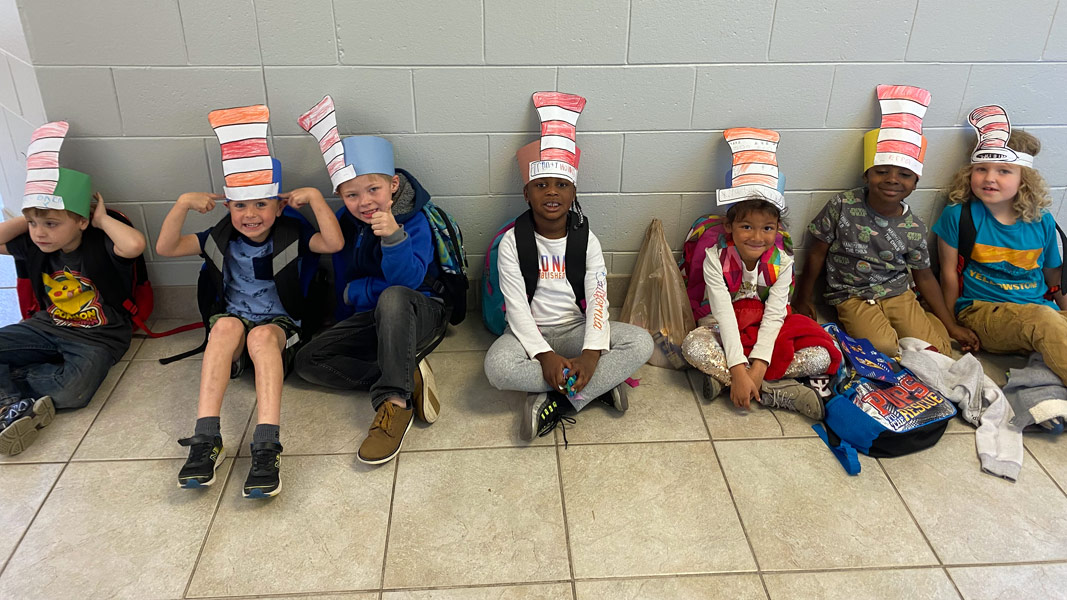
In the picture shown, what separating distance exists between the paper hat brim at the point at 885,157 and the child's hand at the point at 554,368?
1.38m

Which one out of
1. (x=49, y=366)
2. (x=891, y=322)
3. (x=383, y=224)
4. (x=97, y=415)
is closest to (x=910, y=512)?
(x=891, y=322)

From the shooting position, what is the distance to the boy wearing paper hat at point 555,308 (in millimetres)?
2246

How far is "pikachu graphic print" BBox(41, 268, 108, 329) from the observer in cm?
243

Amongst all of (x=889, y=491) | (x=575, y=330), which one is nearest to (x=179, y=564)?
(x=575, y=330)

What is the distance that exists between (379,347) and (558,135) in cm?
92

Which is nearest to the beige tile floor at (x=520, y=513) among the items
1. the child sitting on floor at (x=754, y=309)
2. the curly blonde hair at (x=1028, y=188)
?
the child sitting on floor at (x=754, y=309)

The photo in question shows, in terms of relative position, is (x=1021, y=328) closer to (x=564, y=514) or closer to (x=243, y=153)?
(x=564, y=514)

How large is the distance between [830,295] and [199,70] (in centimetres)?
248

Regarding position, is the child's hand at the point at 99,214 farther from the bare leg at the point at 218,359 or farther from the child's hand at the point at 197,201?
the bare leg at the point at 218,359

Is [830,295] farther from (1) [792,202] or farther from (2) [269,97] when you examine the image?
(2) [269,97]

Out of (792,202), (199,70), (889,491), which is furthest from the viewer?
(792,202)

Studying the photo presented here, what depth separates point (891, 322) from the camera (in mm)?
2709

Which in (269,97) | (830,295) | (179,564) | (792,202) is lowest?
(179,564)

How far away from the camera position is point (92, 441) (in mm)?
Result: 2193
